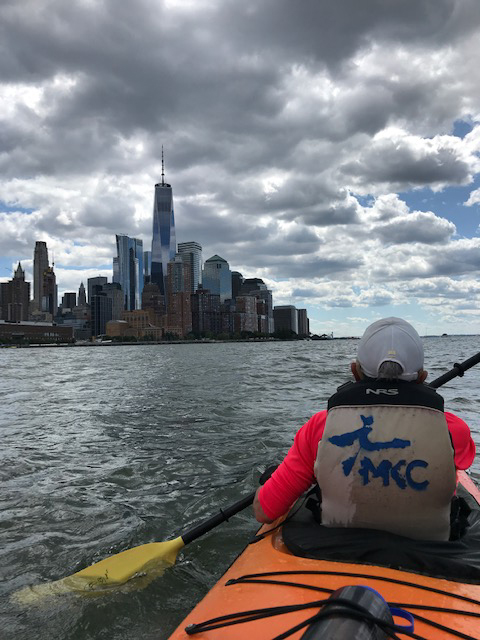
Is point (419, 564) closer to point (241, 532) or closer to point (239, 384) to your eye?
point (241, 532)

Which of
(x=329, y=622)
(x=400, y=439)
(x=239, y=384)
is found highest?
(x=400, y=439)

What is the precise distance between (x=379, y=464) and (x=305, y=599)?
2.80 feet

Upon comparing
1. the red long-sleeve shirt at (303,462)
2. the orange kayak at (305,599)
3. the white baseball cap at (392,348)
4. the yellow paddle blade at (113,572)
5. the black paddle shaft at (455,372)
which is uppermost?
the white baseball cap at (392,348)

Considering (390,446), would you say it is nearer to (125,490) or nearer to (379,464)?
(379,464)

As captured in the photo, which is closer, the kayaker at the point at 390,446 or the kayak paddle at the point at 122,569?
the kayaker at the point at 390,446

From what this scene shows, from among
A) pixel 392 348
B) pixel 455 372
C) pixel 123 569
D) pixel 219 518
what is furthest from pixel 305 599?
pixel 455 372

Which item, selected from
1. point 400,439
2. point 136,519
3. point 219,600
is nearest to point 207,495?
point 136,519

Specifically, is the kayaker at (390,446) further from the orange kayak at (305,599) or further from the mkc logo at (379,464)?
the orange kayak at (305,599)

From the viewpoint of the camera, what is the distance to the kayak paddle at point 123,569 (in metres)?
4.36

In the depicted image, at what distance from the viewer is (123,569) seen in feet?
14.9

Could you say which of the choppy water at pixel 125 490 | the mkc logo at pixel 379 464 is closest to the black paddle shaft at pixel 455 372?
the choppy water at pixel 125 490

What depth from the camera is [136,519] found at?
6.23 metres

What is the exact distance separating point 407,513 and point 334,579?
1.98 ft

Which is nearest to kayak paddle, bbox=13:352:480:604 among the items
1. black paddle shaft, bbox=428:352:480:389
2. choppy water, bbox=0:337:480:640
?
choppy water, bbox=0:337:480:640
